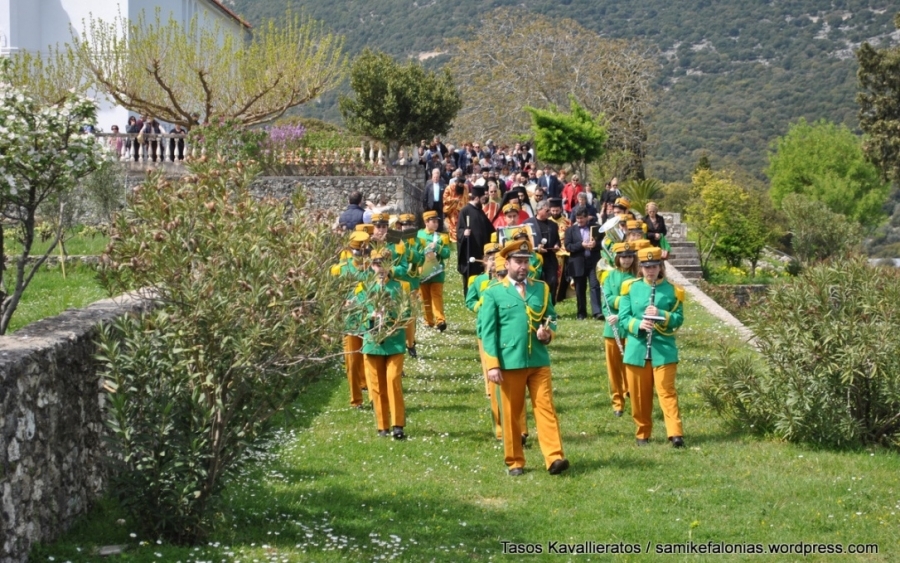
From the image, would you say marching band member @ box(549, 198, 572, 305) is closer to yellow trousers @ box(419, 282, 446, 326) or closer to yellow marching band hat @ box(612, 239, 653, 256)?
yellow trousers @ box(419, 282, 446, 326)

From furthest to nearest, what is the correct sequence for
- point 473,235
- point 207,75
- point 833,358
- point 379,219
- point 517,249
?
point 207,75 → point 473,235 → point 379,219 → point 833,358 → point 517,249

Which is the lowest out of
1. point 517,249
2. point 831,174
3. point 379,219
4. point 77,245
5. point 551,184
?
point 517,249

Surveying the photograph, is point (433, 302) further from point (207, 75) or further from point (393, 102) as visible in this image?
point (393, 102)

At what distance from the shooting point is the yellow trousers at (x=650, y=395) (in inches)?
431

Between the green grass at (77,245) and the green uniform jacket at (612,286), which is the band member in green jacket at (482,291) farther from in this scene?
the green grass at (77,245)

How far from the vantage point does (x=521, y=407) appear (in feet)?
33.5

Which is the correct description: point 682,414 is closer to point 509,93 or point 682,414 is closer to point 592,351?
point 592,351

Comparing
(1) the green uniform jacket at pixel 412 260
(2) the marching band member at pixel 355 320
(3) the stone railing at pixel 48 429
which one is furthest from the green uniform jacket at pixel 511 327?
(1) the green uniform jacket at pixel 412 260

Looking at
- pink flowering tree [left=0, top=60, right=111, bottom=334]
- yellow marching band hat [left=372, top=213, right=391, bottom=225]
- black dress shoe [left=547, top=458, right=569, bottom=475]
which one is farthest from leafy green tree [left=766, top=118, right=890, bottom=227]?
pink flowering tree [left=0, top=60, right=111, bottom=334]

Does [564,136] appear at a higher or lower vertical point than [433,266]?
higher

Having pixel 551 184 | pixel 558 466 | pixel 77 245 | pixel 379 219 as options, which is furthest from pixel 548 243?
pixel 551 184

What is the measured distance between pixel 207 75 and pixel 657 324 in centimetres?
2657

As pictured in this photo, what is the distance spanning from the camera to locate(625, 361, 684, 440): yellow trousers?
1094cm

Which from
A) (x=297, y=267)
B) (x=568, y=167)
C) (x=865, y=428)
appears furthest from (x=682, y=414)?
(x=568, y=167)
